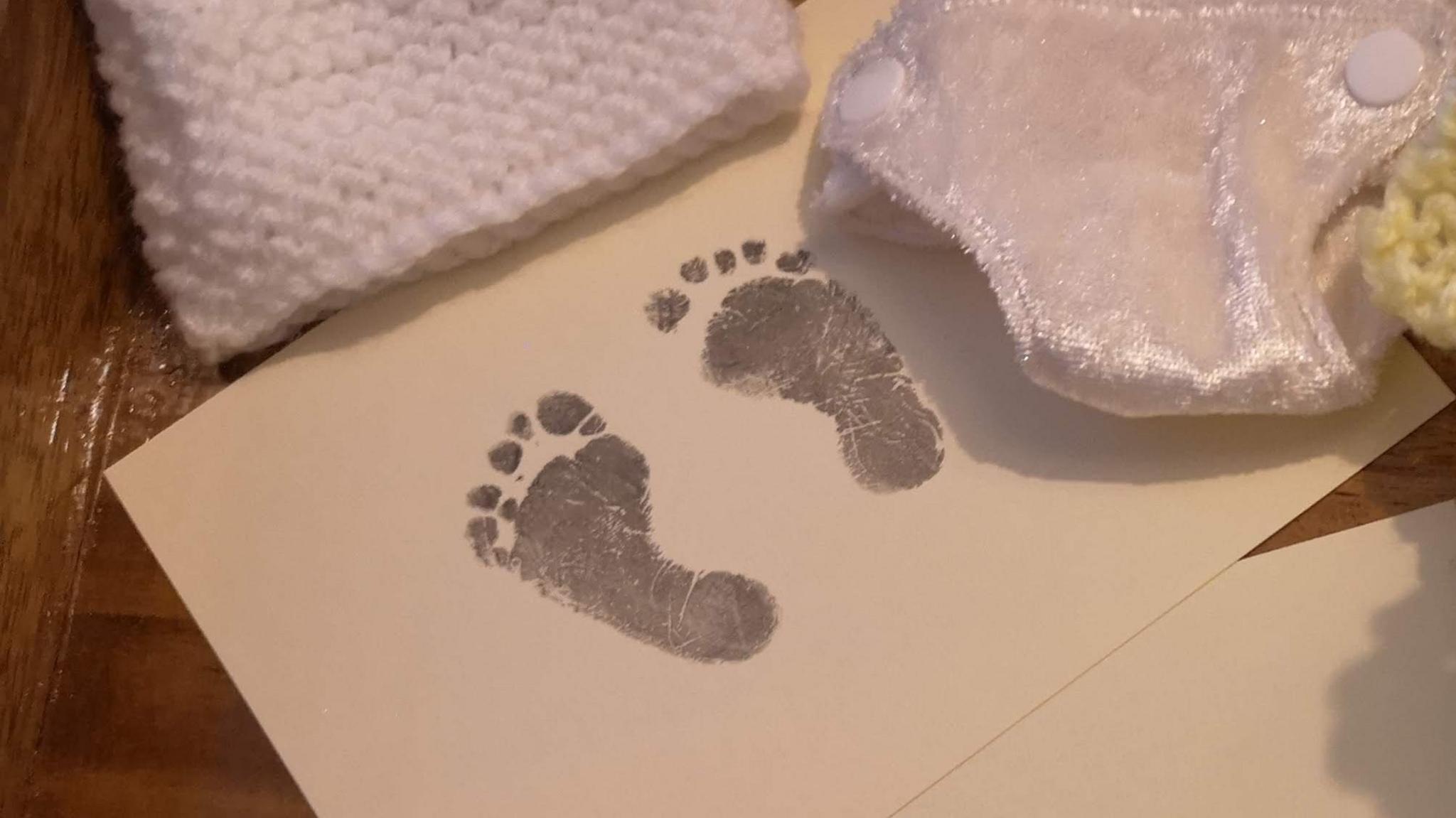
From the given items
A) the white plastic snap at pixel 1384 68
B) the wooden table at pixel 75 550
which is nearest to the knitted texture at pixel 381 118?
the wooden table at pixel 75 550

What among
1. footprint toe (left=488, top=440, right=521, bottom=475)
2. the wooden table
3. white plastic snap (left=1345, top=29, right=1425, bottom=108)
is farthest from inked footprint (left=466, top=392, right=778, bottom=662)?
white plastic snap (left=1345, top=29, right=1425, bottom=108)

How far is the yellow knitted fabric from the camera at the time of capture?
0.28 metres

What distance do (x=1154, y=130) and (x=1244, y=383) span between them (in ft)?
0.29

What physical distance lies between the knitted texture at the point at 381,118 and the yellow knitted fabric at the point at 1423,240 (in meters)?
0.19

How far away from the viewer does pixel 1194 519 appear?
0.34m

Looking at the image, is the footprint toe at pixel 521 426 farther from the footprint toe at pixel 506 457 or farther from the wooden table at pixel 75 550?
the wooden table at pixel 75 550

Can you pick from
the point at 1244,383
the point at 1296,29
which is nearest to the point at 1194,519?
the point at 1244,383

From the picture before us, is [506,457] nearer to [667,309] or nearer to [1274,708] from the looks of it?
[667,309]

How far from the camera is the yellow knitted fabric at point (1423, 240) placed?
0.92ft

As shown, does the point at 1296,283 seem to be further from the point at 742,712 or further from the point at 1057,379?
the point at 742,712

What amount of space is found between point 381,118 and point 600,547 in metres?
0.17

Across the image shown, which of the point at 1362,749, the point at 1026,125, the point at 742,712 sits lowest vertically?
the point at 1362,749

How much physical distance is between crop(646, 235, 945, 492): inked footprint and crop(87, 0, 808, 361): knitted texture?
5cm

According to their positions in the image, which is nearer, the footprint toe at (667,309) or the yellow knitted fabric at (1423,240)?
the yellow knitted fabric at (1423,240)
